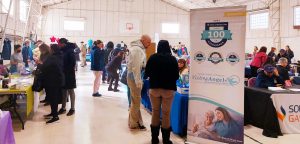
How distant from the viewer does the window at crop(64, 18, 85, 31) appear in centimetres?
1807

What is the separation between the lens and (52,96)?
425 centimetres

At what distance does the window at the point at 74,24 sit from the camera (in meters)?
18.1

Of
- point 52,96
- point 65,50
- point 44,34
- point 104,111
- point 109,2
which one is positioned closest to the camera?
point 52,96

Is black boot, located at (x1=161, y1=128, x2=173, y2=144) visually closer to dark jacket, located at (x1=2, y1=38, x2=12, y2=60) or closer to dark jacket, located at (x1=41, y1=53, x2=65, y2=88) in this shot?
dark jacket, located at (x1=41, y1=53, x2=65, y2=88)

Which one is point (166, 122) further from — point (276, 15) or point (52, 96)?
point (276, 15)

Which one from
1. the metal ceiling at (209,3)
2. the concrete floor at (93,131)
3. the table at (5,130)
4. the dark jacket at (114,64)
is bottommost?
the concrete floor at (93,131)

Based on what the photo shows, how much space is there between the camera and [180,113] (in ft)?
12.0

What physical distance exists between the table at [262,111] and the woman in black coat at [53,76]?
2.88 m

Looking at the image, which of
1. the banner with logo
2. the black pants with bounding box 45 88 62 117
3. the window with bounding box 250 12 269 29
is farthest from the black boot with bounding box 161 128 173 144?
the window with bounding box 250 12 269 29

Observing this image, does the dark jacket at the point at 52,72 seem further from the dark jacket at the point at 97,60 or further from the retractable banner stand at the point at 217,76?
the retractable banner stand at the point at 217,76

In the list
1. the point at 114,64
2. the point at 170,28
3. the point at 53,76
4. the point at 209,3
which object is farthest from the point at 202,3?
the point at 53,76

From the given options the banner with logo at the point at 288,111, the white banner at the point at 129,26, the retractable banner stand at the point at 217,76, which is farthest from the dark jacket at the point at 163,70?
the white banner at the point at 129,26

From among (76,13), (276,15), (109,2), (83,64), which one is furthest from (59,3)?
(276,15)

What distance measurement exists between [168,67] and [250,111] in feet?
6.04
